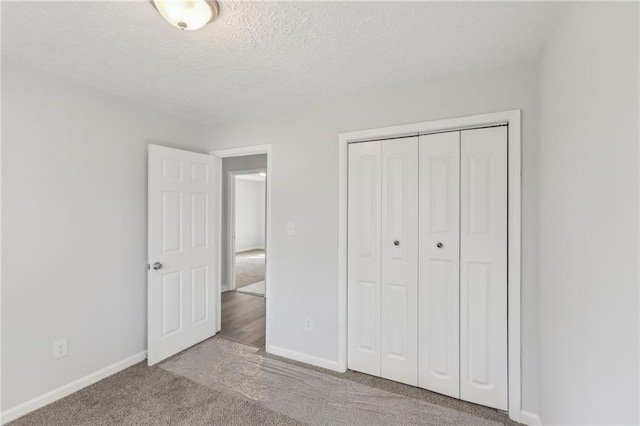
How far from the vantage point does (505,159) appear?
193 cm

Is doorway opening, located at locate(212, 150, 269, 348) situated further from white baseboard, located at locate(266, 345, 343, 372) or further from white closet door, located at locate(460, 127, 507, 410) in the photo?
white closet door, located at locate(460, 127, 507, 410)

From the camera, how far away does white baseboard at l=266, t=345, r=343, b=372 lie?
2492 mm

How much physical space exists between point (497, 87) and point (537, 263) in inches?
47.3

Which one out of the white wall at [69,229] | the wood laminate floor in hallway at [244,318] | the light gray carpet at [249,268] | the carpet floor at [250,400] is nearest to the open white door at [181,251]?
the white wall at [69,229]

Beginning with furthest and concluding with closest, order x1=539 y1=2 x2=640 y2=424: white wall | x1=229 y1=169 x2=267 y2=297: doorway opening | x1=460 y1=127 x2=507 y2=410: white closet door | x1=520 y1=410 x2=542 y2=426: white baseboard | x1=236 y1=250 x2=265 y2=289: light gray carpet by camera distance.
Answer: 1. x1=229 y1=169 x2=267 y2=297: doorway opening
2. x1=236 y1=250 x2=265 y2=289: light gray carpet
3. x1=460 y1=127 x2=507 y2=410: white closet door
4. x1=520 y1=410 x2=542 y2=426: white baseboard
5. x1=539 y1=2 x2=640 y2=424: white wall

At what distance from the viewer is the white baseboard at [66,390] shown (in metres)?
1.84

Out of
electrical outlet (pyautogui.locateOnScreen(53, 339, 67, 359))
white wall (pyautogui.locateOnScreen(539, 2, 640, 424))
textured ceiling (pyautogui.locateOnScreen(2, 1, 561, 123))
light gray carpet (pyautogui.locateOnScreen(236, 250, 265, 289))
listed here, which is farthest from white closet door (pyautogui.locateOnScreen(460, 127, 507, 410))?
light gray carpet (pyautogui.locateOnScreen(236, 250, 265, 289))

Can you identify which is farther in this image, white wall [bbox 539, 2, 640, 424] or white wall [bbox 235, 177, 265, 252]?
white wall [bbox 235, 177, 265, 252]

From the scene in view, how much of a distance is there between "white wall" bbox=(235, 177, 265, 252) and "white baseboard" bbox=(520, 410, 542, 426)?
830 centimetres

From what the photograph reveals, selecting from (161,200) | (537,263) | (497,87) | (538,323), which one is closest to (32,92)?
(161,200)

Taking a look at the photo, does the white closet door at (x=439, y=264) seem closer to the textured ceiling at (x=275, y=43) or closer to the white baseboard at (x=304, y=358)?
the textured ceiling at (x=275, y=43)

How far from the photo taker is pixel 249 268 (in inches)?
267

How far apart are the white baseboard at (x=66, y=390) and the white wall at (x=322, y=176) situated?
126 centimetres

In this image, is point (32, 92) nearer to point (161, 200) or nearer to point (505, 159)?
point (161, 200)
